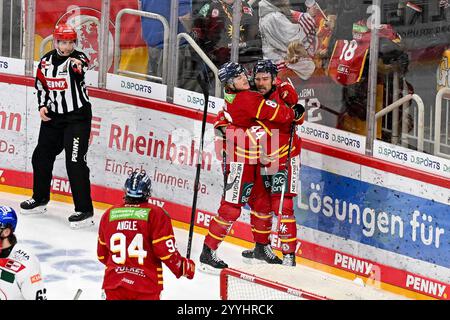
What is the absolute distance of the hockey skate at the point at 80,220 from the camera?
31.8 feet

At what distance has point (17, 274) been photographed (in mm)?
6309

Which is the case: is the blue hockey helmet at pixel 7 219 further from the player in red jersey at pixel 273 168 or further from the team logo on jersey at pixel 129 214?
the player in red jersey at pixel 273 168

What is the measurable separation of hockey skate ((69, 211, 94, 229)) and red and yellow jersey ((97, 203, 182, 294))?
2769 mm

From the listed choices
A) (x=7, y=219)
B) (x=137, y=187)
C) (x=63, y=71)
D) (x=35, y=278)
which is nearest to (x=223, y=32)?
(x=63, y=71)

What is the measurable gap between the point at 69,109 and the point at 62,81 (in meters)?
0.20

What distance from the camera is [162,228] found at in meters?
6.86

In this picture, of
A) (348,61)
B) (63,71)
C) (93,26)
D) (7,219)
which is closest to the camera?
(7,219)

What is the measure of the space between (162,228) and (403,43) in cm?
228

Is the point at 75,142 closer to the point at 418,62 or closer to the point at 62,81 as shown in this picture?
the point at 62,81

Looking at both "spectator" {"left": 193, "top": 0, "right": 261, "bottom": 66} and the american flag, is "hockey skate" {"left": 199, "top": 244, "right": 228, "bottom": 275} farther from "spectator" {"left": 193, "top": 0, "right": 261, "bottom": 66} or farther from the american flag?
the american flag

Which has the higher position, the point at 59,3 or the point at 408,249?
the point at 59,3
